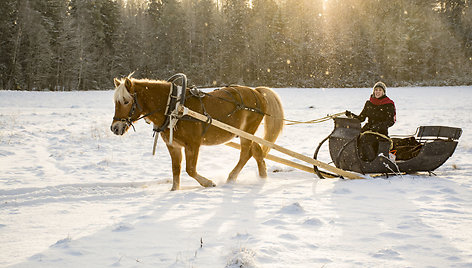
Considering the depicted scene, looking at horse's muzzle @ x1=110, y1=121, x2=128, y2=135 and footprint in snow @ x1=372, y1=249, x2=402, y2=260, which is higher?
horse's muzzle @ x1=110, y1=121, x2=128, y2=135

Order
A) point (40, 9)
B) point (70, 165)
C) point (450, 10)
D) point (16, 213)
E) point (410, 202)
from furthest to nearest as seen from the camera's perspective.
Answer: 1. point (450, 10)
2. point (40, 9)
3. point (70, 165)
4. point (410, 202)
5. point (16, 213)

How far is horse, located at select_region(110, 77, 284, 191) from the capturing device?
5254mm

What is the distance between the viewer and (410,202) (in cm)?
443

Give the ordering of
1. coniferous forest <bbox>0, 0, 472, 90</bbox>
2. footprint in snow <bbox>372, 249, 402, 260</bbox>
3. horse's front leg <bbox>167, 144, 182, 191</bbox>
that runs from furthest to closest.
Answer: coniferous forest <bbox>0, 0, 472, 90</bbox>, horse's front leg <bbox>167, 144, 182, 191</bbox>, footprint in snow <bbox>372, 249, 402, 260</bbox>

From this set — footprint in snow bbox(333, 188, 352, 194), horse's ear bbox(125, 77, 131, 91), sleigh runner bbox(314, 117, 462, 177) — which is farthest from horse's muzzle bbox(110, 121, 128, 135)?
sleigh runner bbox(314, 117, 462, 177)

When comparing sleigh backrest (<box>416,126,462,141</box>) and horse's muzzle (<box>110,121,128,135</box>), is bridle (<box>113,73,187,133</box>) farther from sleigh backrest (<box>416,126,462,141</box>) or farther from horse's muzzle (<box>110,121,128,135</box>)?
sleigh backrest (<box>416,126,462,141</box>)

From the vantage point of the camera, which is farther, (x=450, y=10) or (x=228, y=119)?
(x=450, y=10)

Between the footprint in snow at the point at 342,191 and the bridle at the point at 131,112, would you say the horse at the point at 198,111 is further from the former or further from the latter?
the footprint in snow at the point at 342,191

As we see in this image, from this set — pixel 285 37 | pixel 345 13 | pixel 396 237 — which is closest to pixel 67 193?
pixel 396 237

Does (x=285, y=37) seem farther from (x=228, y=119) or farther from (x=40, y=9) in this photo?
(x=228, y=119)

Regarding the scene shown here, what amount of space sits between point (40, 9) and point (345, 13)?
40.1 meters

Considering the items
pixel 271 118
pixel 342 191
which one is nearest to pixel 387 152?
pixel 342 191

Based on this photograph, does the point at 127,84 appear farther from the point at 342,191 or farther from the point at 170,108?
A: the point at 342,191

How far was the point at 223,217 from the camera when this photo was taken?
3.90m
